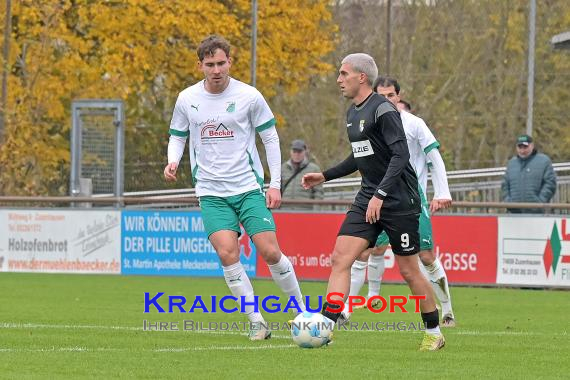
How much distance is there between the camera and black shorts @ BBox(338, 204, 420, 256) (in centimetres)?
987

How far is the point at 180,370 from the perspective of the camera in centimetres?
886

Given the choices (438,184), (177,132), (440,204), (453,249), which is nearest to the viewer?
(177,132)

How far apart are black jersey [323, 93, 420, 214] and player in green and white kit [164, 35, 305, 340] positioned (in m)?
0.99

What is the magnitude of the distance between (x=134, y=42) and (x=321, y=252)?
11041mm

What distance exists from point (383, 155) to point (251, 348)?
159 centimetres

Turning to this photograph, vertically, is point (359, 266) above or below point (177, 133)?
below

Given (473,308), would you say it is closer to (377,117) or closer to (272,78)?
(377,117)

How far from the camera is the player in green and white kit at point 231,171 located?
1073 centimetres

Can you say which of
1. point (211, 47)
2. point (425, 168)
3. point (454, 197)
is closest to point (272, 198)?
point (211, 47)

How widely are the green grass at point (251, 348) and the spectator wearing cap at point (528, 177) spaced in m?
3.64

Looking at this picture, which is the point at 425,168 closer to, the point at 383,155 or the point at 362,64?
the point at 383,155

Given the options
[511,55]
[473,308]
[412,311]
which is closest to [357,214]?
[412,311]

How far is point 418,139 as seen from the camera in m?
12.3

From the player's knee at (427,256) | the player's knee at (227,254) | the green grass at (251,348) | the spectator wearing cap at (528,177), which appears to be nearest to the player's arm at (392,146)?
the green grass at (251,348)
